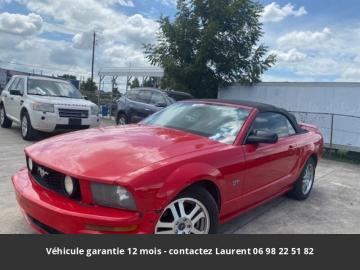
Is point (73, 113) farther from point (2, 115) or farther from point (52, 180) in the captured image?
point (52, 180)

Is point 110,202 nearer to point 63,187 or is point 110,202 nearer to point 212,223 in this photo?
point 63,187

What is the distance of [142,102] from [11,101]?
4041 millimetres

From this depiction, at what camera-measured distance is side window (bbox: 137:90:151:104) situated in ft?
41.4

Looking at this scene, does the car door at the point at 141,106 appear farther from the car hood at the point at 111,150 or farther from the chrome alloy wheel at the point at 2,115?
Answer: the car hood at the point at 111,150

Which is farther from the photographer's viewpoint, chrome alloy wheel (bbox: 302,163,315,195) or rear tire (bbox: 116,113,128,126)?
rear tire (bbox: 116,113,128,126)

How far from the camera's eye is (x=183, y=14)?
14.9 metres

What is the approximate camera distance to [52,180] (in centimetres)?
323

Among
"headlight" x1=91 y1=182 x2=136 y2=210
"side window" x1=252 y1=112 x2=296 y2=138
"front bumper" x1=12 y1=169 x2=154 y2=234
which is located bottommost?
"front bumper" x1=12 y1=169 x2=154 y2=234

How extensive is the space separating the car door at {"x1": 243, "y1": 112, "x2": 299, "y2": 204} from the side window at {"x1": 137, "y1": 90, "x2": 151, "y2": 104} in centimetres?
771

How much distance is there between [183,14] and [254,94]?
13.8 ft

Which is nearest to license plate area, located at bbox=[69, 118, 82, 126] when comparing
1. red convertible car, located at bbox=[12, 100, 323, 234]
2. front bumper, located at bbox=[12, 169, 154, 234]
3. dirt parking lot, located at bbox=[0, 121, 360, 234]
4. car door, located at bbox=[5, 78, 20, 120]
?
dirt parking lot, located at bbox=[0, 121, 360, 234]

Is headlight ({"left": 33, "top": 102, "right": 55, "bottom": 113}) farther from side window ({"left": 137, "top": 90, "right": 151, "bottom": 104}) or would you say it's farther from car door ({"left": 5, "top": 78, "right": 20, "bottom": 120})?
side window ({"left": 137, "top": 90, "right": 151, "bottom": 104})

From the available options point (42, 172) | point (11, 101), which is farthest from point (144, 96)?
point (42, 172)

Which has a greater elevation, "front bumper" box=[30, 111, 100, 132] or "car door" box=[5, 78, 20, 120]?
"car door" box=[5, 78, 20, 120]
